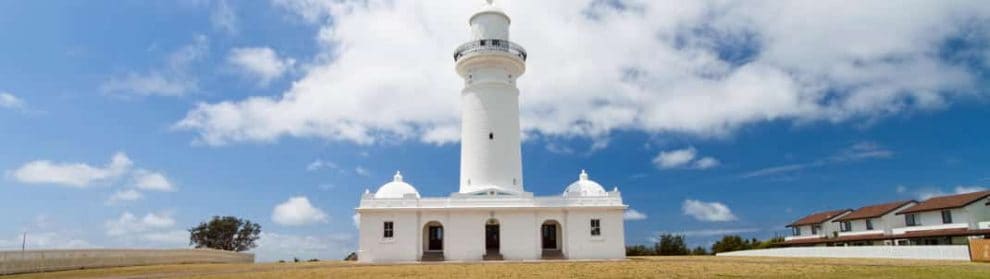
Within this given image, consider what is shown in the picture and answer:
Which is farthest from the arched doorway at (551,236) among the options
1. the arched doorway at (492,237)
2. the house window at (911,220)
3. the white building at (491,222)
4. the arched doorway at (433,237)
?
the house window at (911,220)

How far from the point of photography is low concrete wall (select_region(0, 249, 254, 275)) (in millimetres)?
20734

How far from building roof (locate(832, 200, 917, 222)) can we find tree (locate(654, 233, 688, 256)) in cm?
1466

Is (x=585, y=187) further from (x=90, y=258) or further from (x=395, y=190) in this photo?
(x=90, y=258)

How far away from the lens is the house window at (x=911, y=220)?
4328cm

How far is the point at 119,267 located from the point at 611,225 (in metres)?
21.0

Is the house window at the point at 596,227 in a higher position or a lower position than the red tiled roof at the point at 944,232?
higher

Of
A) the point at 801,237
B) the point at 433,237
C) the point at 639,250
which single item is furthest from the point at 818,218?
the point at 433,237

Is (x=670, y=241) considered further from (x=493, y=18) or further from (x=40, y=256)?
(x=40, y=256)

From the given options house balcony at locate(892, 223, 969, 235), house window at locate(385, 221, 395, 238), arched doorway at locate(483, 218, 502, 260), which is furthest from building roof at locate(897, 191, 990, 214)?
house window at locate(385, 221, 395, 238)

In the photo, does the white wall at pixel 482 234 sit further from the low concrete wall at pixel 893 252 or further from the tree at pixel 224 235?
the tree at pixel 224 235

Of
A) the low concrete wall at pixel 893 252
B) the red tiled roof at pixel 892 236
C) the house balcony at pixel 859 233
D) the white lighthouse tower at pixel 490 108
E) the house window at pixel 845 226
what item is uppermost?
the white lighthouse tower at pixel 490 108

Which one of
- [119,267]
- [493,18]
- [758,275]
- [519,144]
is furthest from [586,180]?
[119,267]

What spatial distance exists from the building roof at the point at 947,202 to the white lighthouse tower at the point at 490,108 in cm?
2835

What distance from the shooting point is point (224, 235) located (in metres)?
55.1
